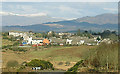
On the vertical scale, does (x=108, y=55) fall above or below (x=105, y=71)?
above

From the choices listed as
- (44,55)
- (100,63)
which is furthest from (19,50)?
(100,63)

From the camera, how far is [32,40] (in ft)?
202

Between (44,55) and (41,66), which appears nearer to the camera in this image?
(41,66)

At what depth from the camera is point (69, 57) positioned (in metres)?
36.7

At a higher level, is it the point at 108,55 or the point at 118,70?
the point at 108,55

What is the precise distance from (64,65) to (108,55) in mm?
8595

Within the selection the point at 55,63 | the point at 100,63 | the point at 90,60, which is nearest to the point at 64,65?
the point at 55,63

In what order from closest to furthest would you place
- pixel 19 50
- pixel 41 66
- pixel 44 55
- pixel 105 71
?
pixel 105 71, pixel 41 66, pixel 44 55, pixel 19 50

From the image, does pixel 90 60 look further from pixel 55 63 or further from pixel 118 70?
pixel 55 63

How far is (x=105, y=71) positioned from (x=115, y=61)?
58.2 inches

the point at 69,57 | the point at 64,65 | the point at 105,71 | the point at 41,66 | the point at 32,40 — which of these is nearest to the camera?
the point at 105,71

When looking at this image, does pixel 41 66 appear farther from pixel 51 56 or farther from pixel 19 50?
pixel 19 50

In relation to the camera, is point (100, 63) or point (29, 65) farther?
point (29, 65)

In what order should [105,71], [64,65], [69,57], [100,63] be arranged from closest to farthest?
1. [105,71]
2. [100,63]
3. [64,65]
4. [69,57]
